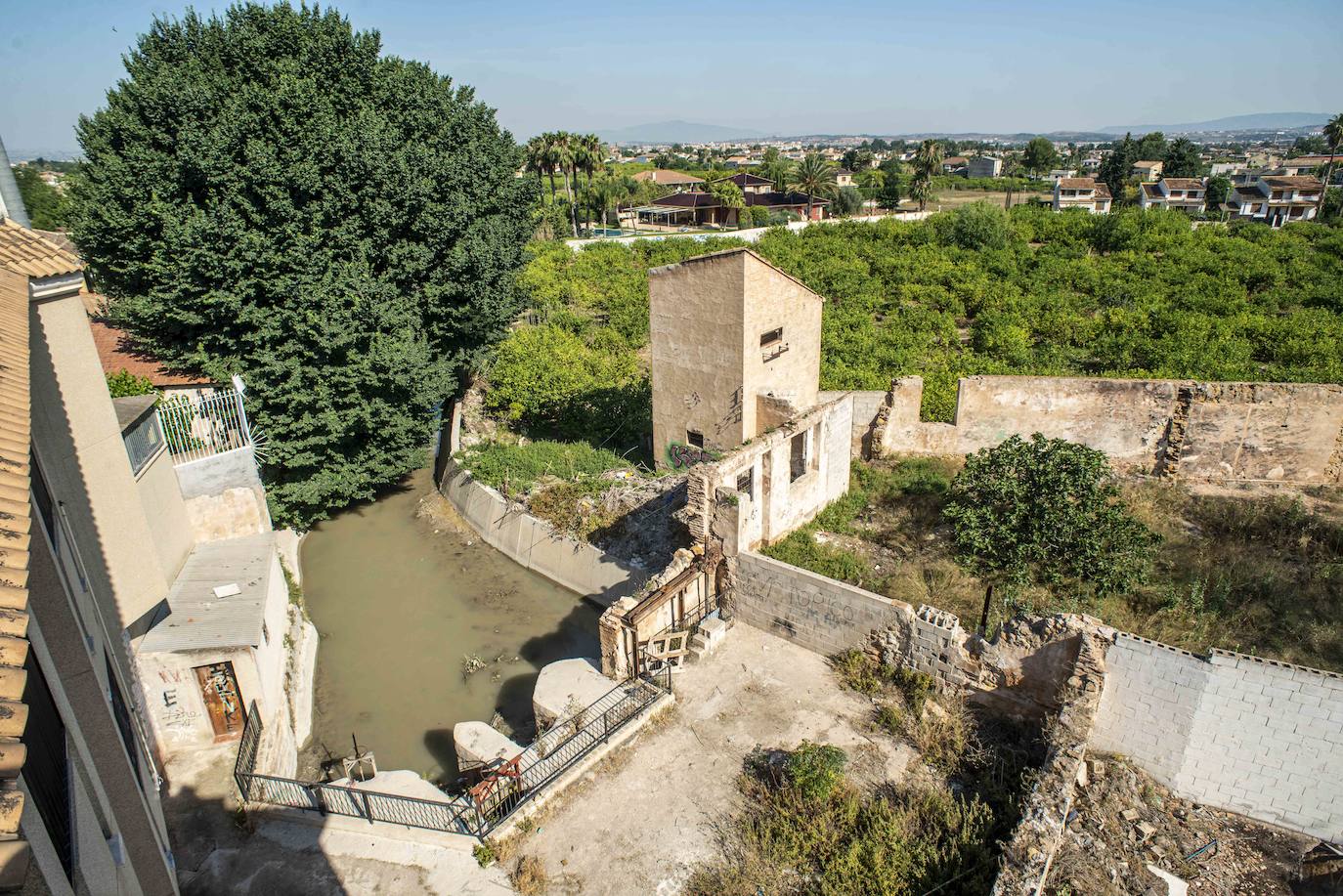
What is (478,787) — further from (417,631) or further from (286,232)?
(286,232)

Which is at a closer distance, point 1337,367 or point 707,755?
point 707,755

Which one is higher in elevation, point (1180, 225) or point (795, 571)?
point (1180, 225)

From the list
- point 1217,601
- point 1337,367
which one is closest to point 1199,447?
point 1217,601

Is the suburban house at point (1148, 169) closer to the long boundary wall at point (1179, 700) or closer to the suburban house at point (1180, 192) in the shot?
the suburban house at point (1180, 192)

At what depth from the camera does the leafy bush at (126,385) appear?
15.1 m

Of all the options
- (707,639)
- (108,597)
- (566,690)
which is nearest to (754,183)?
(707,639)

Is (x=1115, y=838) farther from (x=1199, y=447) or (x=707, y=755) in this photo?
(x=1199, y=447)

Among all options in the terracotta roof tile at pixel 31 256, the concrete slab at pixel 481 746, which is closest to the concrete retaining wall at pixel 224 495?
the terracotta roof tile at pixel 31 256

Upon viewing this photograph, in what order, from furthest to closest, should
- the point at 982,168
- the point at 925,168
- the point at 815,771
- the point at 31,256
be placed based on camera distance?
the point at 982,168, the point at 925,168, the point at 31,256, the point at 815,771

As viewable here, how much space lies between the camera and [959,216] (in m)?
42.1

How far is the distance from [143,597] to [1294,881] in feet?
48.2

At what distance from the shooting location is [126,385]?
1520 centimetres

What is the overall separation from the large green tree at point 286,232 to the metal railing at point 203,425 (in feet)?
4.14

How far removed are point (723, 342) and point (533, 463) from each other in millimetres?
6334
